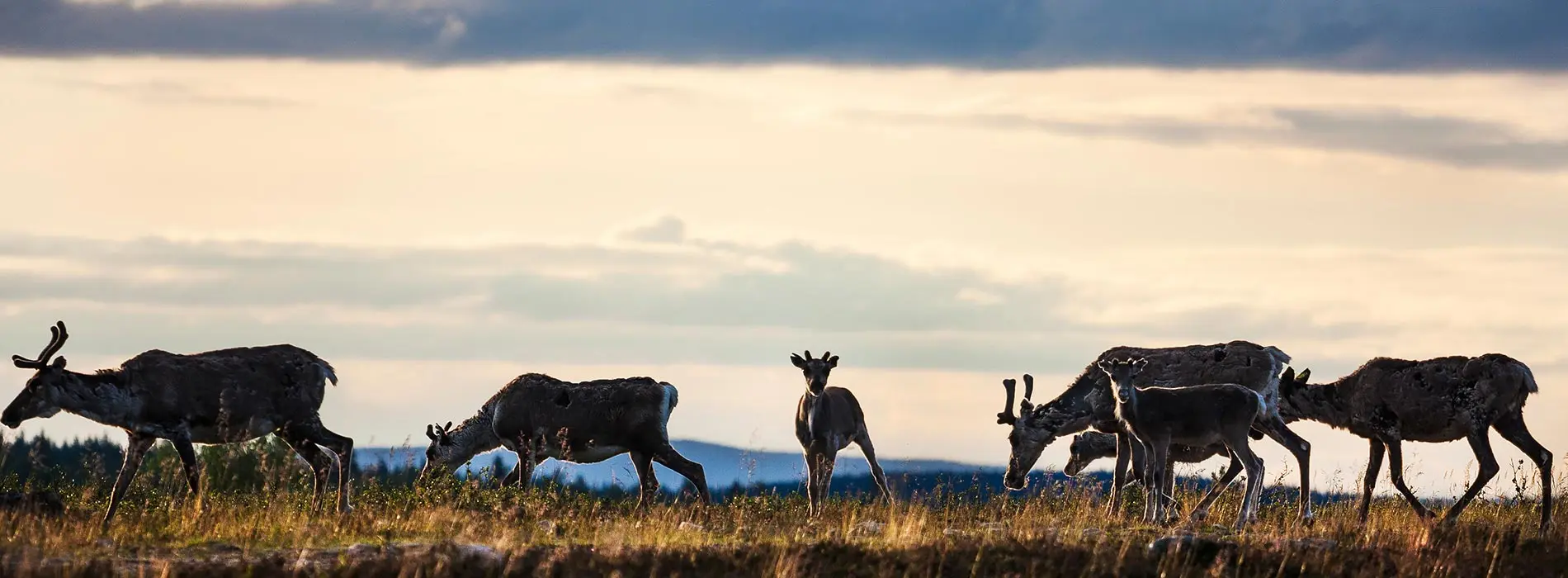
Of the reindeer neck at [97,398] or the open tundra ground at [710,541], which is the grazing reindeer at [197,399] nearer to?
the reindeer neck at [97,398]

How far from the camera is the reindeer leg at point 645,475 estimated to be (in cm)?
2883

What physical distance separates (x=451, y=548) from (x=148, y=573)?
287 centimetres

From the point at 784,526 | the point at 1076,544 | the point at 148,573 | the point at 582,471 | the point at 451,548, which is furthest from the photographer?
the point at 582,471

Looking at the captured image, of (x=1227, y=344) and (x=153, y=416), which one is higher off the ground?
(x=1227, y=344)

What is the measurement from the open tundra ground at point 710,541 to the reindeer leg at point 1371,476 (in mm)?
200

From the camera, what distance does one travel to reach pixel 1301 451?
987 inches

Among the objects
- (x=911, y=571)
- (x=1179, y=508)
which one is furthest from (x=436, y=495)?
(x=1179, y=508)

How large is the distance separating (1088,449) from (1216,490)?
19.6ft

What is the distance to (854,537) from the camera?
74.1 feet

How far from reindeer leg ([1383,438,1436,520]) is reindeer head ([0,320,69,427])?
17.0 m

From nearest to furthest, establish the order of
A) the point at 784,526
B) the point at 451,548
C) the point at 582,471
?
the point at 451,548, the point at 784,526, the point at 582,471

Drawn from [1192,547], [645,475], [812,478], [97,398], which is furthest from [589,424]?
[1192,547]

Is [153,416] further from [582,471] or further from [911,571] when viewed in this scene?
[911,571]

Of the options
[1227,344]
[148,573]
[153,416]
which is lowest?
[148,573]
